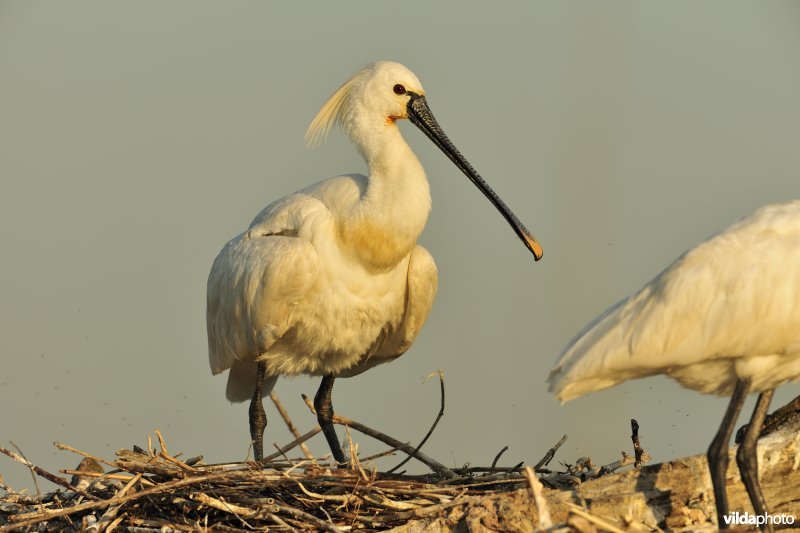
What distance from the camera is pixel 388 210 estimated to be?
401 inches

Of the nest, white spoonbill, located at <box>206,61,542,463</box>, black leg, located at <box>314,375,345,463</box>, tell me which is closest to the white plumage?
the nest

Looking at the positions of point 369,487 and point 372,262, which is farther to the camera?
point 372,262

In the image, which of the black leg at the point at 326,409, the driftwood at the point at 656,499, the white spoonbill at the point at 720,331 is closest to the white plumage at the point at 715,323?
the white spoonbill at the point at 720,331

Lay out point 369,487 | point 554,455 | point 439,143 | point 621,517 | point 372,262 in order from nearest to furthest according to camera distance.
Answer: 1. point 621,517
2. point 369,487
3. point 554,455
4. point 372,262
5. point 439,143

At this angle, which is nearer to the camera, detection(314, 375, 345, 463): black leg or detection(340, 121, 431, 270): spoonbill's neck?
detection(340, 121, 431, 270): spoonbill's neck

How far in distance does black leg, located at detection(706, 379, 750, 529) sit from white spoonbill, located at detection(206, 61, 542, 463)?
338cm

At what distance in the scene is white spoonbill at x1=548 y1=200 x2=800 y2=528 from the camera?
7.52 metres

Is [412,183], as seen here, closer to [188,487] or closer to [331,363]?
[331,363]

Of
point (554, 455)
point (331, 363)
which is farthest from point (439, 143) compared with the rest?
point (554, 455)

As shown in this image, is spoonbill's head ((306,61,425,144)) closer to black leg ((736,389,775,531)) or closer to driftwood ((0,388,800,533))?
driftwood ((0,388,800,533))

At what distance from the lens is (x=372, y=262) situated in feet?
33.7

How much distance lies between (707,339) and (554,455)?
2.29 m

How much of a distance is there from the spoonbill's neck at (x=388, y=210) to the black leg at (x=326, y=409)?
165cm

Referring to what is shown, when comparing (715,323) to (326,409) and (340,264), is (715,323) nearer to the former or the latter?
(340,264)
